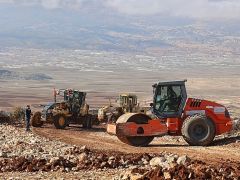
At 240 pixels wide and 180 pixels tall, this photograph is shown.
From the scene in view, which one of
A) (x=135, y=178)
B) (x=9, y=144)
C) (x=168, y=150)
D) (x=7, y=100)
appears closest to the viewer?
(x=135, y=178)

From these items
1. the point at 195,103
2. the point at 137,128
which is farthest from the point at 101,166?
the point at 195,103

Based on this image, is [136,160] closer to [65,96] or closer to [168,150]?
[168,150]

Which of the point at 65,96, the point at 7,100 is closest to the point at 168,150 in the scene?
the point at 65,96

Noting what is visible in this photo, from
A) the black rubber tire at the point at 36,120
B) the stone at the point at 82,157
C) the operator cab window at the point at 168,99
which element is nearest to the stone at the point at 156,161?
the stone at the point at 82,157

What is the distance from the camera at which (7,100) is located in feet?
440

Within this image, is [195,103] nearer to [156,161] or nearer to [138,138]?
[138,138]

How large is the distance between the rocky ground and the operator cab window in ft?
10.9

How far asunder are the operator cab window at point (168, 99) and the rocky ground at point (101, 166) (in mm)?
3325

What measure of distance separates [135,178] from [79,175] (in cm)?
217

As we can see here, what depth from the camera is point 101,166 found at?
14.5 metres

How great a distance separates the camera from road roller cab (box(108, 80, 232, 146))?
20.5 meters

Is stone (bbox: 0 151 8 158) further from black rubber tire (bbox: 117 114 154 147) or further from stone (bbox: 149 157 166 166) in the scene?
stone (bbox: 149 157 166 166)

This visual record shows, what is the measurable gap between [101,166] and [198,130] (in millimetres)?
7109

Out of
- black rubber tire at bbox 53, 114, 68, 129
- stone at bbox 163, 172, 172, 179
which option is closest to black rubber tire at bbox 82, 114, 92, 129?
black rubber tire at bbox 53, 114, 68, 129
